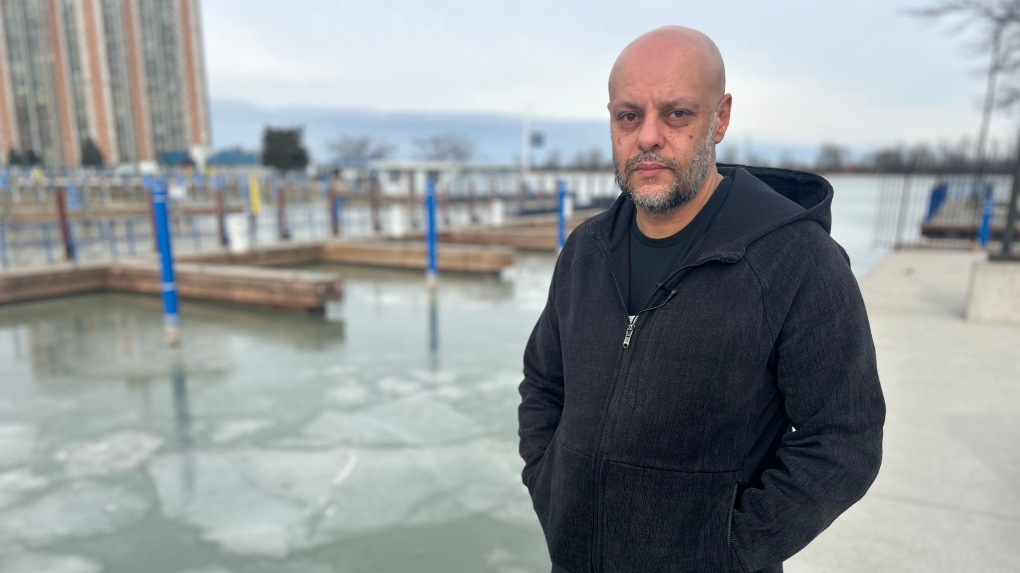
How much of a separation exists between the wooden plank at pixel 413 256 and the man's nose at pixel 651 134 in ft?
36.8

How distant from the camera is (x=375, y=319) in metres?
9.20

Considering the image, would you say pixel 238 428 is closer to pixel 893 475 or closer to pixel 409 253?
pixel 893 475

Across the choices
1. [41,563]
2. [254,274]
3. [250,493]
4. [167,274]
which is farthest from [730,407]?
[254,274]

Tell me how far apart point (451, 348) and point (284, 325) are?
2.68m

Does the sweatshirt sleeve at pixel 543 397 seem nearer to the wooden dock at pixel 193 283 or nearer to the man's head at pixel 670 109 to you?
the man's head at pixel 670 109

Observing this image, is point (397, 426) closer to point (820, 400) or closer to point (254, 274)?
point (820, 400)

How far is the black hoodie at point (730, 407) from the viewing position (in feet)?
4.33

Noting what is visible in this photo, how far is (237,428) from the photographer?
5133mm

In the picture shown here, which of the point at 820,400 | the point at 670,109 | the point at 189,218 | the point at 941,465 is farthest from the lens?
the point at 189,218

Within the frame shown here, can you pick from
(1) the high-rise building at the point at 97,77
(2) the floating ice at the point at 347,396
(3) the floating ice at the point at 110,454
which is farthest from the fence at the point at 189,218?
(1) the high-rise building at the point at 97,77

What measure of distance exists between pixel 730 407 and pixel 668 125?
0.63m

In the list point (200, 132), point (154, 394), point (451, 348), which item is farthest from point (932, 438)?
point (200, 132)

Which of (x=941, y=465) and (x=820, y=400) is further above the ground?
(x=820, y=400)

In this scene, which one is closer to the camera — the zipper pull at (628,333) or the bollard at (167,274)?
the zipper pull at (628,333)
